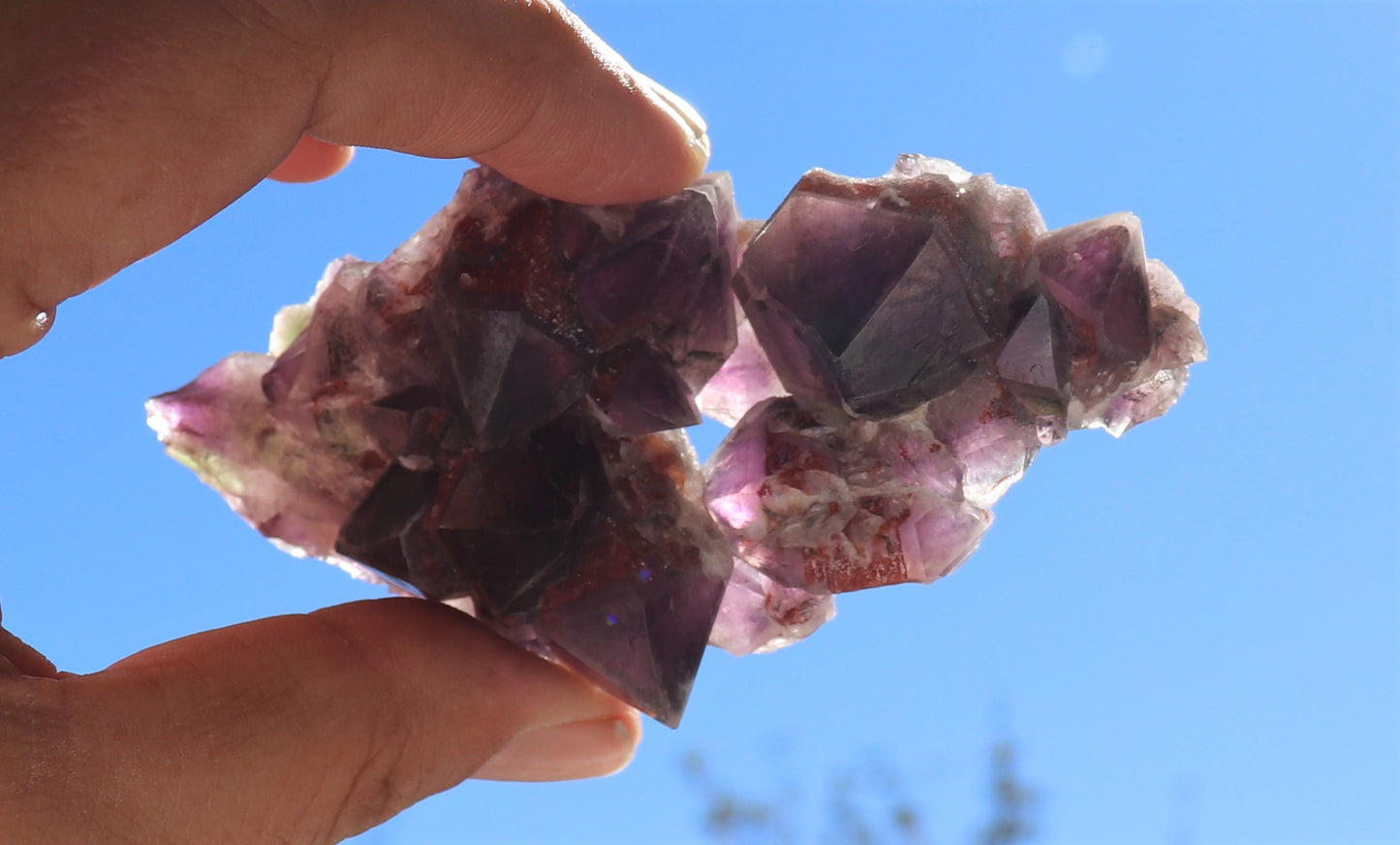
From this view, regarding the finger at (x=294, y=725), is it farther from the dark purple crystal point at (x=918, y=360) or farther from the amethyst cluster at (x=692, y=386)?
the dark purple crystal point at (x=918, y=360)

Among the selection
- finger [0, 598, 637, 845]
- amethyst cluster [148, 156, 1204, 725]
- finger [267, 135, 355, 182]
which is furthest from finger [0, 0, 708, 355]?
finger [267, 135, 355, 182]

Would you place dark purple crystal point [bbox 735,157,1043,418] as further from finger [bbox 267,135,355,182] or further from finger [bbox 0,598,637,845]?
finger [bbox 267,135,355,182]

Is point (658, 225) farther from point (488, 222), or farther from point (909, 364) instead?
point (909, 364)

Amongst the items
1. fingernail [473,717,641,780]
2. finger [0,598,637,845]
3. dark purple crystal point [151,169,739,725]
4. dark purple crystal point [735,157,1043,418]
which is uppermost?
dark purple crystal point [735,157,1043,418]

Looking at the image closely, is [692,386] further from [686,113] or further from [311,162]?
[311,162]

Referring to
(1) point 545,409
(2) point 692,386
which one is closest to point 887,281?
(2) point 692,386
